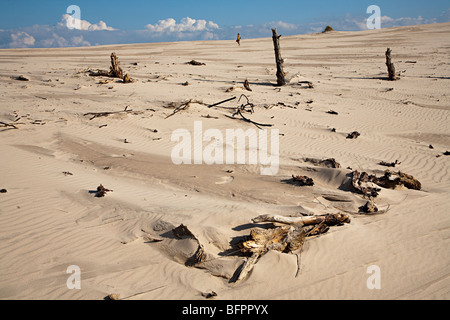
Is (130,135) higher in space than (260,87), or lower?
lower

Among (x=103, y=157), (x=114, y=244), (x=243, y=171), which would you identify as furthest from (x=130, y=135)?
(x=114, y=244)

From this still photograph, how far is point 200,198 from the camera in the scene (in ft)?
20.2

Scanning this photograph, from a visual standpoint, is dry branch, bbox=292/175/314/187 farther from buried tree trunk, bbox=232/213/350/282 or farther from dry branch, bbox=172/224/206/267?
dry branch, bbox=172/224/206/267

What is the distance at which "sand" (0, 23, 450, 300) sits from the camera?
4.07 m

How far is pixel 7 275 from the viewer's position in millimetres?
4055

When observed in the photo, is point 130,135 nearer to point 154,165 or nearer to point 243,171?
point 154,165

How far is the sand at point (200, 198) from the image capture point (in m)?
4.07

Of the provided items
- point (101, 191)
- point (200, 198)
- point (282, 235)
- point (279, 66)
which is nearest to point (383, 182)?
point (282, 235)

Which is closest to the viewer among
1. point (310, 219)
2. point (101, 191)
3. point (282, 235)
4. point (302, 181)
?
point (282, 235)

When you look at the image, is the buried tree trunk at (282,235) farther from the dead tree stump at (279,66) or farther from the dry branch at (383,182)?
the dead tree stump at (279,66)

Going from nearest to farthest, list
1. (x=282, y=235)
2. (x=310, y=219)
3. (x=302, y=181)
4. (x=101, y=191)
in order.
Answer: (x=282, y=235) → (x=310, y=219) → (x=101, y=191) → (x=302, y=181)

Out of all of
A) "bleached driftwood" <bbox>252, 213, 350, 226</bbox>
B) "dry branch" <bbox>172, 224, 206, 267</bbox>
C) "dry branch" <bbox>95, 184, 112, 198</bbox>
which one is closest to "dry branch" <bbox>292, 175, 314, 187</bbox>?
"bleached driftwood" <bbox>252, 213, 350, 226</bbox>

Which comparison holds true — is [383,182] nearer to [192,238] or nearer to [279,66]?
[192,238]

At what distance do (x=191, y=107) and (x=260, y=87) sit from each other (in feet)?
18.0
